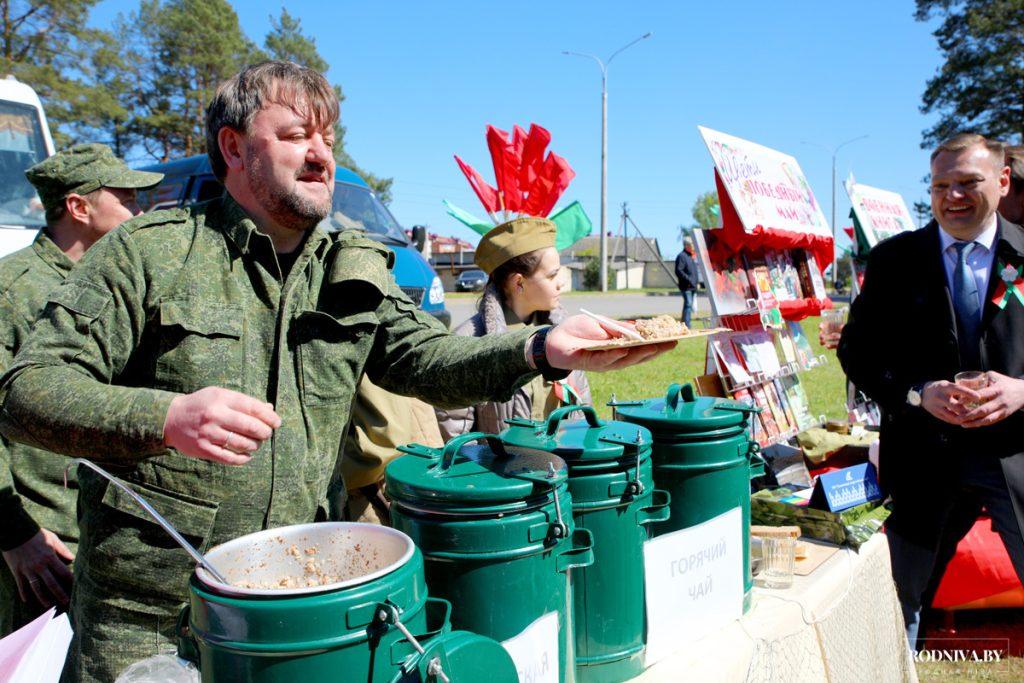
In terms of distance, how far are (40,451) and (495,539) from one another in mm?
1750

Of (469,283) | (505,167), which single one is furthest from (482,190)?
(469,283)

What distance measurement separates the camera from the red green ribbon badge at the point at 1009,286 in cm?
265

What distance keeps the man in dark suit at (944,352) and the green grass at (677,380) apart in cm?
369

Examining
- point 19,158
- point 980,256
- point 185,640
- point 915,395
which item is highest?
point 19,158

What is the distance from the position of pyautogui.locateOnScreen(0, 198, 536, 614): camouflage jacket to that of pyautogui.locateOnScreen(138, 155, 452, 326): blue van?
5576 mm

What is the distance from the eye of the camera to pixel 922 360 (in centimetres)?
274

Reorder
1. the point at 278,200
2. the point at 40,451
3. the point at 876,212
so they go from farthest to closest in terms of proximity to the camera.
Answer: the point at 876,212, the point at 40,451, the point at 278,200

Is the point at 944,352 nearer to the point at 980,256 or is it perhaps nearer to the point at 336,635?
the point at 980,256

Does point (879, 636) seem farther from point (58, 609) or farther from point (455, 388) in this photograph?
point (58, 609)

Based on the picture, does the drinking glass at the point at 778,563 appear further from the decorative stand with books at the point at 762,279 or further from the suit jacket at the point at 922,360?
the decorative stand with books at the point at 762,279

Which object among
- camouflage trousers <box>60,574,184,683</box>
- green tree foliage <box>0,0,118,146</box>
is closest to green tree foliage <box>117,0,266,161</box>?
green tree foliage <box>0,0,118,146</box>

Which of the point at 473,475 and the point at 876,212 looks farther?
the point at 876,212

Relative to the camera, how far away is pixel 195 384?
143cm

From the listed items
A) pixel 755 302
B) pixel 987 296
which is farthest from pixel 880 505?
pixel 755 302
